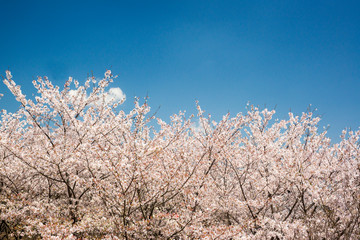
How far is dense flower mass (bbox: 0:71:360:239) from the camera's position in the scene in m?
6.71

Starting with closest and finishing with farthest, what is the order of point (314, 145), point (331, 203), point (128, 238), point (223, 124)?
point (128, 238) → point (331, 203) → point (314, 145) → point (223, 124)

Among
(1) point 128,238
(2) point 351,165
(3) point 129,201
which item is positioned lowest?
(1) point 128,238

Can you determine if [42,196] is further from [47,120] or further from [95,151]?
[95,151]

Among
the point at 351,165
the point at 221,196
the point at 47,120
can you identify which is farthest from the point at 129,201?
the point at 351,165

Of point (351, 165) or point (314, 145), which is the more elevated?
point (314, 145)

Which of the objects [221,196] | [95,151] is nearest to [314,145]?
[221,196]

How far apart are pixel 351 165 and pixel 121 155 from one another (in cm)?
940

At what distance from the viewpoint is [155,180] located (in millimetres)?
7488

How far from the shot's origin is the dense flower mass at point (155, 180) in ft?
22.0

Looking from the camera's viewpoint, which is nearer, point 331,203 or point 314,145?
point 331,203

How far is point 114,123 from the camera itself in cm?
988

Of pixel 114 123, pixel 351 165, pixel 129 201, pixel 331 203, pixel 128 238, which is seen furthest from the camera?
pixel 114 123

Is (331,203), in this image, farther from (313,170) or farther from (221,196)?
(221,196)

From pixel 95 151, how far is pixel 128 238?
3007 millimetres
